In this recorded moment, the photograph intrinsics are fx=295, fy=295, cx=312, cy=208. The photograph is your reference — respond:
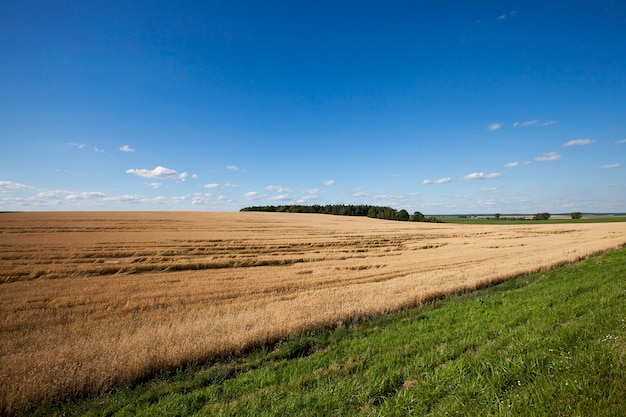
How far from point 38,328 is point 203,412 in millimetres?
8816

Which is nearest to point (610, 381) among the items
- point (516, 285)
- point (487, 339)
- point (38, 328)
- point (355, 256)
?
point (487, 339)

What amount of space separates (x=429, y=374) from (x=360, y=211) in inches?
4362

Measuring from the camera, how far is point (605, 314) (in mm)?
7148

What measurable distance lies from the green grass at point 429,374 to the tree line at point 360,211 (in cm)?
9747

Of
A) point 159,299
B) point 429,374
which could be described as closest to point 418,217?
point 159,299

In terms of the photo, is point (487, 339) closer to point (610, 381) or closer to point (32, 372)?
point (610, 381)

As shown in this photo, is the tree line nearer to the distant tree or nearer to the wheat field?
the distant tree

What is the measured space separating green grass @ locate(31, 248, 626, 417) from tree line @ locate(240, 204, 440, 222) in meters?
97.5

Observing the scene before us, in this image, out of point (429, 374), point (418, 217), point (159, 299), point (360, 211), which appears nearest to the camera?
point (429, 374)

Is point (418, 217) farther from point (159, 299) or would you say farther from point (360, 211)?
point (159, 299)

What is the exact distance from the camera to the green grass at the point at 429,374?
446cm

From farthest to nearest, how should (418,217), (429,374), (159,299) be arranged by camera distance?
(418,217) < (159,299) < (429,374)

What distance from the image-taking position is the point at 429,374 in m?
5.86

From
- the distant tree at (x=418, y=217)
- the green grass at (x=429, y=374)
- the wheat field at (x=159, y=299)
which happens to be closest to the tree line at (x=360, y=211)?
the distant tree at (x=418, y=217)
